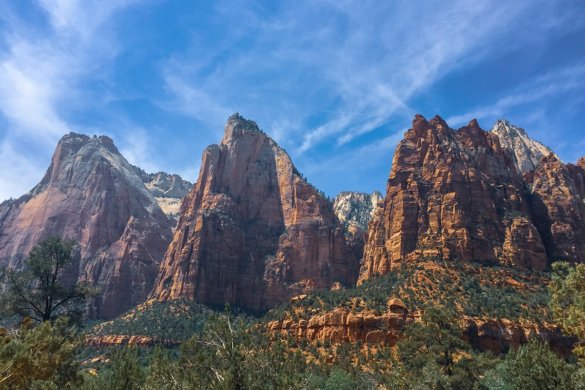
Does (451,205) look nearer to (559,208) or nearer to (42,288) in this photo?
(559,208)

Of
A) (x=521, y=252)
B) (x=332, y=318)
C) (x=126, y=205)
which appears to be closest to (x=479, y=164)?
(x=521, y=252)

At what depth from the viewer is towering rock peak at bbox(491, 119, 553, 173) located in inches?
6787

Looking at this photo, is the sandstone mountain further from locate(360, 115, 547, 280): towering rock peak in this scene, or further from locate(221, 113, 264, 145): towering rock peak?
locate(221, 113, 264, 145): towering rock peak

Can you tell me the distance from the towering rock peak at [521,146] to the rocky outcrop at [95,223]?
5230 inches

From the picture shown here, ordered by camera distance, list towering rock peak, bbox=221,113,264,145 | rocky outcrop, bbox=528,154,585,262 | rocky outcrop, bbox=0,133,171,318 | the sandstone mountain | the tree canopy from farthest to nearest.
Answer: towering rock peak, bbox=221,113,264,145
rocky outcrop, bbox=0,133,171,318
rocky outcrop, bbox=528,154,585,262
the sandstone mountain
the tree canopy

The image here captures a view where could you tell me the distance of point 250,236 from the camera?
147000mm

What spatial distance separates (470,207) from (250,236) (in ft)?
233

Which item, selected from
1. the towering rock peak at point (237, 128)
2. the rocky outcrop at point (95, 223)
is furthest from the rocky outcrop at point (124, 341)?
the towering rock peak at point (237, 128)

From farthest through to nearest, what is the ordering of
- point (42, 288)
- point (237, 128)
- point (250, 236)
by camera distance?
point (237, 128), point (250, 236), point (42, 288)

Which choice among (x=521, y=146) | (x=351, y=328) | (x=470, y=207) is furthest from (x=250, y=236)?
(x=521, y=146)

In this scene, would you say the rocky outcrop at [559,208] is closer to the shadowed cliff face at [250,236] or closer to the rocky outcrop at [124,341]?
the shadowed cliff face at [250,236]

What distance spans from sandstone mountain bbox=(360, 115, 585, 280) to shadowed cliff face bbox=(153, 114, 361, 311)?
2822 centimetres

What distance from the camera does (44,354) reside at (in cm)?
2306

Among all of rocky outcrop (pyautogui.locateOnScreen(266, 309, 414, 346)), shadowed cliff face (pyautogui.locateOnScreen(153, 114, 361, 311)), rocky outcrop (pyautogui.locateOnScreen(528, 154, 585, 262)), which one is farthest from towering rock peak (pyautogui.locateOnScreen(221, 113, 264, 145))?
rocky outcrop (pyautogui.locateOnScreen(266, 309, 414, 346))
